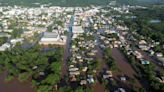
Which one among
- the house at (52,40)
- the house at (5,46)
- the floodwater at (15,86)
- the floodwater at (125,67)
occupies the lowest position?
the floodwater at (125,67)

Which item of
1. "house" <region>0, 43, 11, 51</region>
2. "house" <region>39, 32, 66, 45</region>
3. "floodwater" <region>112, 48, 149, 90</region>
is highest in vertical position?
"house" <region>0, 43, 11, 51</region>

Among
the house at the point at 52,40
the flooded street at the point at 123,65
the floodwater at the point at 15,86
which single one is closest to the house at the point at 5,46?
the house at the point at 52,40

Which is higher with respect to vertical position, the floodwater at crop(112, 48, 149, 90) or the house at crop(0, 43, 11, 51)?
the house at crop(0, 43, 11, 51)

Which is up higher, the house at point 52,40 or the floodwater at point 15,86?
the house at point 52,40

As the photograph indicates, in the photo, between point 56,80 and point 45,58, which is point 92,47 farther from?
point 56,80

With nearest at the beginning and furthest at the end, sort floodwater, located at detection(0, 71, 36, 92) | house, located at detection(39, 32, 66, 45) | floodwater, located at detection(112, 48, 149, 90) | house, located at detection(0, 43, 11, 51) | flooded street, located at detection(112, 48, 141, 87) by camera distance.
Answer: floodwater, located at detection(0, 71, 36, 92) → floodwater, located at detection(112, 48, 149, 90) → flooded street, located at detection(112, 48, 141, 87) → house, located at detection(0, 43, 11, 51) → house, located at detection(39, 32, 66, 45)

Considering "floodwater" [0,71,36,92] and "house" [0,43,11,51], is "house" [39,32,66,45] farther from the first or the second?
"floodwater" [0,71,36,92]

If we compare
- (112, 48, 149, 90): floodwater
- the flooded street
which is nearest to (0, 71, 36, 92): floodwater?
the flooded street

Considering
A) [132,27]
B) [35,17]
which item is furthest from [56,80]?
[35,17]

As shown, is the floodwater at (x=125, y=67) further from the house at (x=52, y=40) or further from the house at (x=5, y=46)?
the house at (x=5, y=46)

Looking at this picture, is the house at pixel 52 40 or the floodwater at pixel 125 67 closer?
the floodwater at pixel 125 67

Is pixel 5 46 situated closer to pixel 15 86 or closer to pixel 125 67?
pixel 15 86

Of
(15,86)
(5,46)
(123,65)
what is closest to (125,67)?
(123,65)
